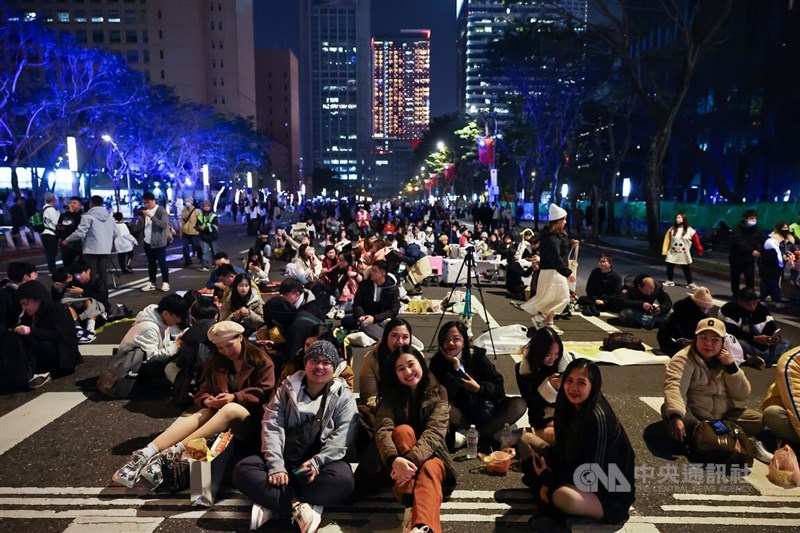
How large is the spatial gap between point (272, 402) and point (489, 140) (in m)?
37.0

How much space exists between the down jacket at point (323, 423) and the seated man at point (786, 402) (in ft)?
11.8

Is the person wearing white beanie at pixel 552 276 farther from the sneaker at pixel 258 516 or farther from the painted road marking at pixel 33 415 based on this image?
the painted road marking at pixel 33 415

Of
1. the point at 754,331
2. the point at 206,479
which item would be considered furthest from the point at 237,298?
the point at 754,331

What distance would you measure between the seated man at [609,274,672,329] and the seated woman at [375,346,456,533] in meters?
6.48

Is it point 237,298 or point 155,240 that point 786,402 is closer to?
point 237,298

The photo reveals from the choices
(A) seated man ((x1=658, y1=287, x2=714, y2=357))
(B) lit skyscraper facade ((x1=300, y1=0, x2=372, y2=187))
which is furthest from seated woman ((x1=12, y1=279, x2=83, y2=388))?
(B) lit skyscraper facade ((x1=300, y1=0, x2=372, y2=187))

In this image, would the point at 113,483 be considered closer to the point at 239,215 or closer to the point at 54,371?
the point at 54,371

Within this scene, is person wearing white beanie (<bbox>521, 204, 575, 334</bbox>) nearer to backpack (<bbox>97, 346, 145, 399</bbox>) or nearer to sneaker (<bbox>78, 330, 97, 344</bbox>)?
backpack (<bbox>97, 346, 145, 399</bbox>)

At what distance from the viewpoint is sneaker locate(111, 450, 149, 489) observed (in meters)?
4.37

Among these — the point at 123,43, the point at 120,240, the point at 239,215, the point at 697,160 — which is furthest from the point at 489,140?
the point at 123,43

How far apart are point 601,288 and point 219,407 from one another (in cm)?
845

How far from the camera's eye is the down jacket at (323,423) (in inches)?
163

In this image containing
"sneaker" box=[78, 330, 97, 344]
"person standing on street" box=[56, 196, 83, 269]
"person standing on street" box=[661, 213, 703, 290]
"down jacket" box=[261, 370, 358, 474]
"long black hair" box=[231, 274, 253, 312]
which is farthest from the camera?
"person standing on street" box=[661, 213, 703, 290]

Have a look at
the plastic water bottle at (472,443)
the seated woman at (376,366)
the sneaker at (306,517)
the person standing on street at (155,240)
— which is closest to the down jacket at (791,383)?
the plastic water bottle at (472,443)
